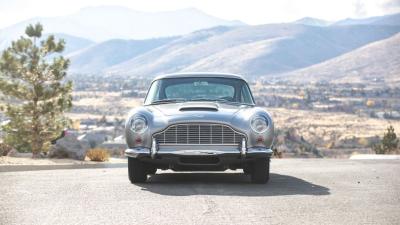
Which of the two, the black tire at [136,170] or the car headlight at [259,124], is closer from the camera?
the car headlight at [259,124]

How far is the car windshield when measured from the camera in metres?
13.1

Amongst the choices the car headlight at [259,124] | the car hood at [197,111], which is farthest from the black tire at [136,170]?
the car headlight at [259,124]

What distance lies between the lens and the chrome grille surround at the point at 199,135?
37.5 feet

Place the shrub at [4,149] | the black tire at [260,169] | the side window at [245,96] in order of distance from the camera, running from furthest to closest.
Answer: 1. the shrub at [4,149]
2. the side window at [245,96]
3. the black tire at [260,169]

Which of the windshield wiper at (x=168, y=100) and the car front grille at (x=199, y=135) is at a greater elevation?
the windshield wiper at (x=168, y=100)

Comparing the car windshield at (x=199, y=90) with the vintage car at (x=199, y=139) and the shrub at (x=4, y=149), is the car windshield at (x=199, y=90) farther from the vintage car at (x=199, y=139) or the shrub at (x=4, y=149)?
the shrub at (x=4, y=149)

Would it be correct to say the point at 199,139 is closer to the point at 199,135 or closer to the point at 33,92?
the point at 199,135

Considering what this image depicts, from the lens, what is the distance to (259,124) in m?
11.7

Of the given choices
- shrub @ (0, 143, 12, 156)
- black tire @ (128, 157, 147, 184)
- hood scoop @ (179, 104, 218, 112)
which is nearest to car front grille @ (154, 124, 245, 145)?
hood scoop @ (179, 104, 218, 112)

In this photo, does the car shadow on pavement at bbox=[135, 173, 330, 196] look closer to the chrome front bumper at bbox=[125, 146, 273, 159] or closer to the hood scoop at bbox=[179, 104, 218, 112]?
the chrome front bumper at bbox=[125, 146, 273, 159]

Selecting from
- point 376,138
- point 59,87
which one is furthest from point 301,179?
point 376,138

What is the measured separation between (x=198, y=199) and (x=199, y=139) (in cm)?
182

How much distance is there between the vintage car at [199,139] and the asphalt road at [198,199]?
297mm

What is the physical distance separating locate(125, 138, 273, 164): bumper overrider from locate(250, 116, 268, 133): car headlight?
0.29 meters
